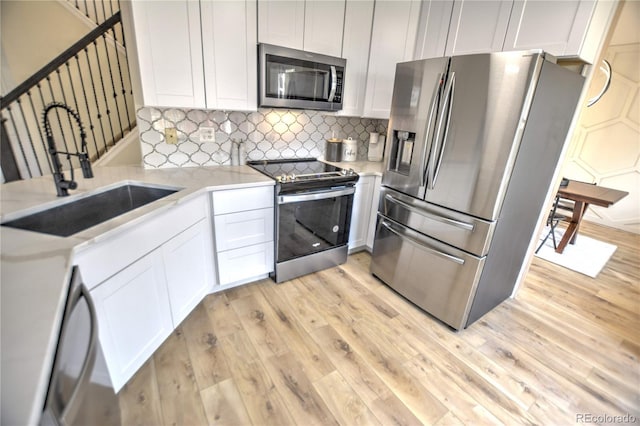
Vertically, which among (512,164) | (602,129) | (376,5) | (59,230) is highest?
(376,5)

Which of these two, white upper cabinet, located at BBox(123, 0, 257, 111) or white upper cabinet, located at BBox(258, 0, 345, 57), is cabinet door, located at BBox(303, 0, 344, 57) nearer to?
white upper cabinet, located at BBox(258, 0, 345, 57)

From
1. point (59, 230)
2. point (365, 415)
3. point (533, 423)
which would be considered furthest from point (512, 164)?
point (59, 230)

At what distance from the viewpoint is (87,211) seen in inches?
63.1

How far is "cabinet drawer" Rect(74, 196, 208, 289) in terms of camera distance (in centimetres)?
115

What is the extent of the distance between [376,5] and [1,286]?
290 cm

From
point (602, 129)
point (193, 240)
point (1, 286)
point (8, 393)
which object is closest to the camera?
point (8, 393)

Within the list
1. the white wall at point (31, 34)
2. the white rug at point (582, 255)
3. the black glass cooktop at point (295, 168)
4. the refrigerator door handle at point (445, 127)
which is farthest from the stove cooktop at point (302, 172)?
the white wall at point (31, 34)

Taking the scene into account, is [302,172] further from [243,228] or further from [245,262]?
[245,262]

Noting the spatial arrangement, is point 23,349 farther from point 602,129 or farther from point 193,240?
point 602,129

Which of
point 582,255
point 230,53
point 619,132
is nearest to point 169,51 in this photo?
point 230,53

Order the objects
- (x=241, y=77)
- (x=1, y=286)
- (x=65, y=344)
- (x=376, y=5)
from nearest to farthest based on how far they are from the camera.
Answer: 1. (x=65, y=344)
2. (x=1, y=286)
3. (x=241, y=77)
4. (x=376, y=5)

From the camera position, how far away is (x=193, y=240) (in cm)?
184

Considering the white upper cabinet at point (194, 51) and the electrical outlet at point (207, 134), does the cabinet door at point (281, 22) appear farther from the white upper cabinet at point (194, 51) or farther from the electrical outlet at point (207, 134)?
the electrical outlet at point (207, 134)

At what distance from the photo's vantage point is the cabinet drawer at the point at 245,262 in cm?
217
